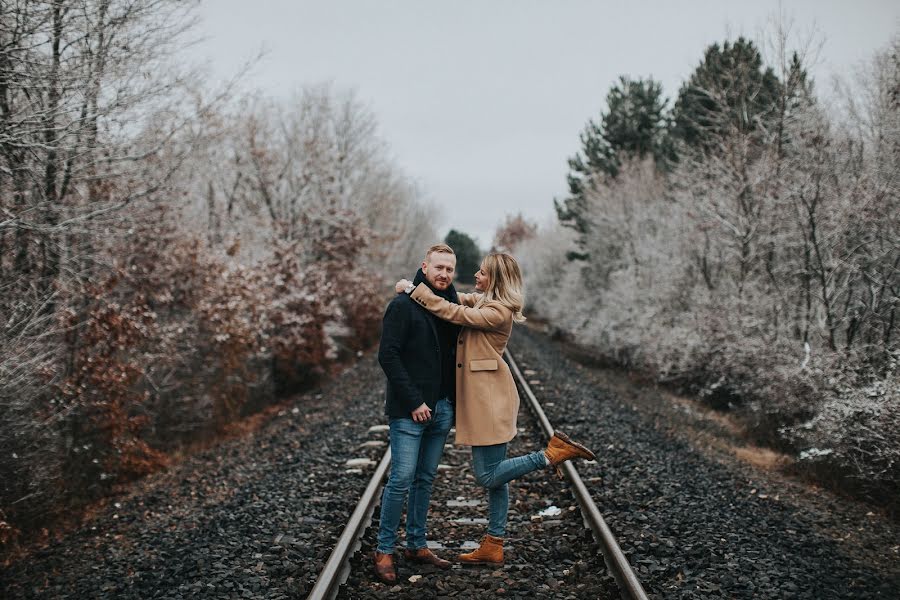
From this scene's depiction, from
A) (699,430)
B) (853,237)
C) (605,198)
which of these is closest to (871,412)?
(699,430)

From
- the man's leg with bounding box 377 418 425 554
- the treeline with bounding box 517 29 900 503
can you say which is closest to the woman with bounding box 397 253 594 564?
the man's leg with bounding box 377 418 425 554

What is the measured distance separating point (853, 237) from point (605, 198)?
601 inches

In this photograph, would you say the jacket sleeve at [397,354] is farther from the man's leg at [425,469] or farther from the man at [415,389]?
the man's leg at [425,469]

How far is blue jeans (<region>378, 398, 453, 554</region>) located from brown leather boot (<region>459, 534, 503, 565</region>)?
364 mm

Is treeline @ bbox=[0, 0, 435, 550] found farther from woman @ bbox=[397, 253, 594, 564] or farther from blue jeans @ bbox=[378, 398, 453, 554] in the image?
woman @ bbox=[397, 253, 594, 564]

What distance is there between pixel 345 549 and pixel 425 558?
0.56 meters

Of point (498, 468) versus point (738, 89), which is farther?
point (738, 89)

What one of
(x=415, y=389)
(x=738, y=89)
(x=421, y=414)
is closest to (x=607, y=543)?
(x=421, y=414)

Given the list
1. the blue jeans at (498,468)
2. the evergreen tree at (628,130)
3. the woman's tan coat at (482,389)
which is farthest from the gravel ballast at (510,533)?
the evergreen tree at (628,130)

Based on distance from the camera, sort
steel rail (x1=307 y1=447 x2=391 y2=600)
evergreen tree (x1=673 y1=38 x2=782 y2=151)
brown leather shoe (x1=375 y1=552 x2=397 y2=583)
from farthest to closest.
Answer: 1. evergreen tree (x1=673 y1=38 x2=782 y2=151)
2. brown leather shoe (x1=375 y1=552 x2=397 y2=583)
3. steel rail (x1=307 y1=447 x2=391 y2=600)

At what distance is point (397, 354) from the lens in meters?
4.04

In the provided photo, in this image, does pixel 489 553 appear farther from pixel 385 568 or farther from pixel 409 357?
pixel 409 357

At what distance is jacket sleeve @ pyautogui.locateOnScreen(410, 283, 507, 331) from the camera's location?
4.00m

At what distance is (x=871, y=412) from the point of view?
6.93m
